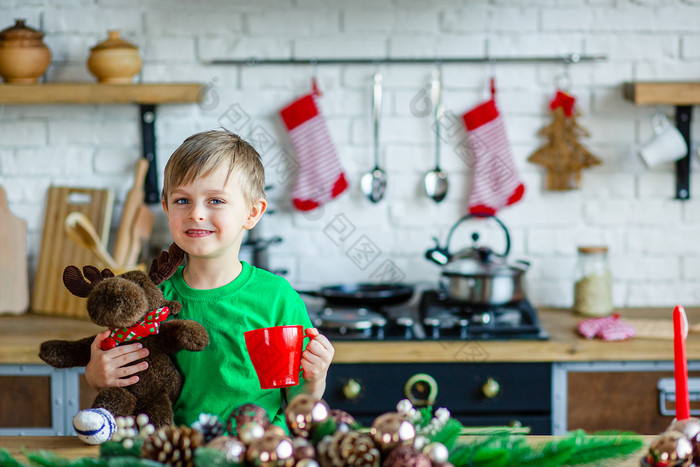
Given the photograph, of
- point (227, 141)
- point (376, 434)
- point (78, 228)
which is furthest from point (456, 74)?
point (376, 434)

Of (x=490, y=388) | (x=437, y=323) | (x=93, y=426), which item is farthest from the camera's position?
(x=437, y=323)

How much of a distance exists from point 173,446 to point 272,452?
0.12 meters

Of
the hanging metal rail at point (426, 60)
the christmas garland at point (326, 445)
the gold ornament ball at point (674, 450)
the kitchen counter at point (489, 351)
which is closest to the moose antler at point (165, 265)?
the christmas garland at point (326, 445)

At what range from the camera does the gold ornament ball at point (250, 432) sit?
0.87m

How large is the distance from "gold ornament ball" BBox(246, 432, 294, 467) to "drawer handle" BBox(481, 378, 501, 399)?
4.58ft

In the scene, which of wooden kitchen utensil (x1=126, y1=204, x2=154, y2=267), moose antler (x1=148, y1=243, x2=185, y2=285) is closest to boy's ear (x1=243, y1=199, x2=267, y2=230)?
moose antler (x1=148, y1=243, x2=185, y2=285)

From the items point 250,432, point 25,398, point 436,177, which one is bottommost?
point 25,398

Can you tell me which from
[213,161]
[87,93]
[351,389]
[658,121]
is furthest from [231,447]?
[658,121]

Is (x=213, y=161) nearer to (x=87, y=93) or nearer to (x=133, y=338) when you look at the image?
(x=133, y=338)

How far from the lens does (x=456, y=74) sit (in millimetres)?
2631

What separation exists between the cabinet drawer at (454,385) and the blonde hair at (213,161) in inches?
37.2

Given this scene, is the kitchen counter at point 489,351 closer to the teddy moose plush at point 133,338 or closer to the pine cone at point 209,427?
the teddy moose plush at point 133,338

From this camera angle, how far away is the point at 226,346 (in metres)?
1.36

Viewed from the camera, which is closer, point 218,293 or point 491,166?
point 218,293
